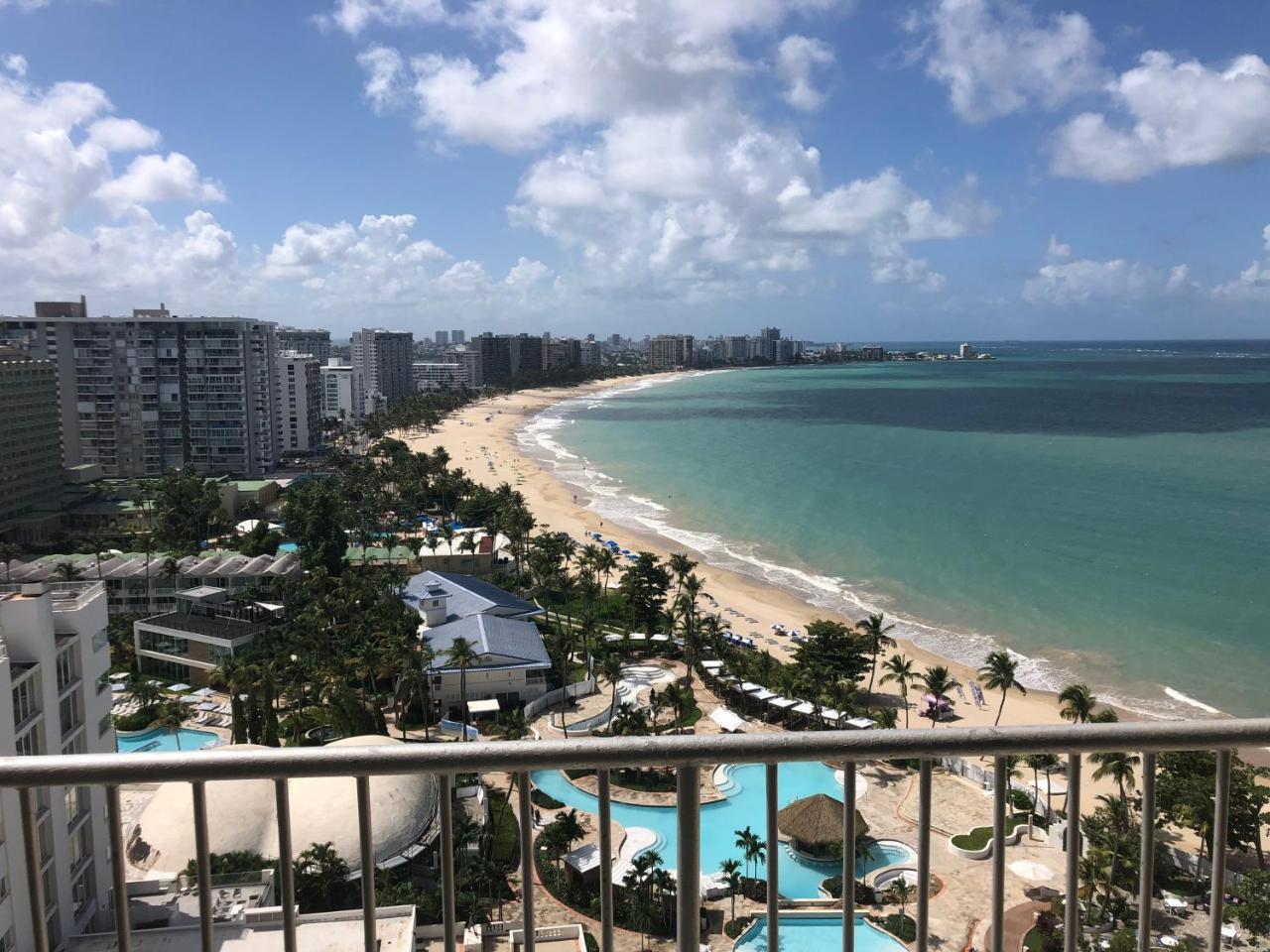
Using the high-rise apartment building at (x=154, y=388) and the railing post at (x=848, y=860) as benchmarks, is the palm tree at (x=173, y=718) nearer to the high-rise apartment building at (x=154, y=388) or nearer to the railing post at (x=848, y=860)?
the railing post at (x=848, y=860)

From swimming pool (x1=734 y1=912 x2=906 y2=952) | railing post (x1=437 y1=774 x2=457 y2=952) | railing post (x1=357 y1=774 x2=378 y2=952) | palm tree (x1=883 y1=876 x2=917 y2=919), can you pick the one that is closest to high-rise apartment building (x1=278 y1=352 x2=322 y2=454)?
palm tree (x1=883 y1=876 x2=917 y2=919)

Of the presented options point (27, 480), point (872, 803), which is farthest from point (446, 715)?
point (27, 480)

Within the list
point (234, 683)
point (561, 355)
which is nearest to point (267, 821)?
point (234, 683)

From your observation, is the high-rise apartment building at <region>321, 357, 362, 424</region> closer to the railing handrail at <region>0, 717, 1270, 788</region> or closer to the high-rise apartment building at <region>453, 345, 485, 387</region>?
the high-rise apartment building at <region>453, 345, 485, 387</region>

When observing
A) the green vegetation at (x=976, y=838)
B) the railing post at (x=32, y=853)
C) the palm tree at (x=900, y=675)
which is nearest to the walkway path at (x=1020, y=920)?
the green vegetation at (x=976, y=838)

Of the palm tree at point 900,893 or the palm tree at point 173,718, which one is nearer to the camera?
the palm tree at point 900,893

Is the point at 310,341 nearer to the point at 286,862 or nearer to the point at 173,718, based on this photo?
the point at 173,718
